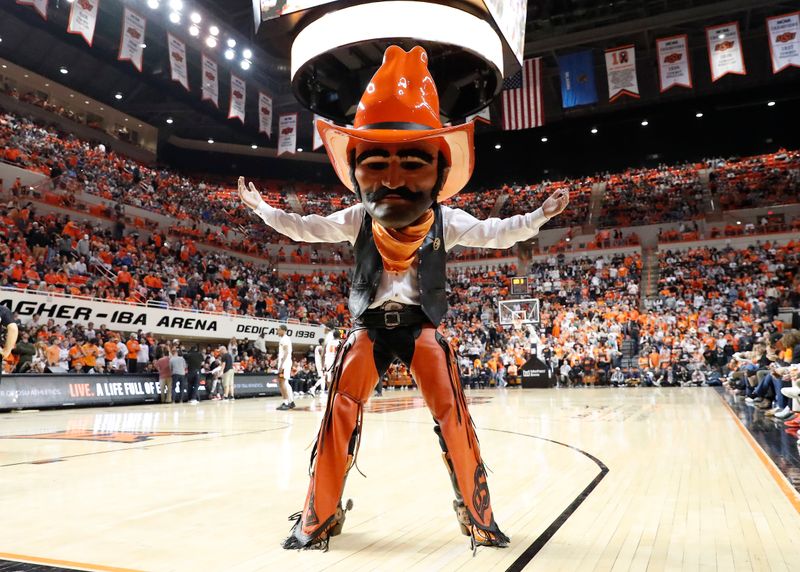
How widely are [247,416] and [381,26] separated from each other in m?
6.93

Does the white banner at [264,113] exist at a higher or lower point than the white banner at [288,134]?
higher

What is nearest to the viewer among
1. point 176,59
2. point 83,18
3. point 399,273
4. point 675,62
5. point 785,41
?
point 399,273

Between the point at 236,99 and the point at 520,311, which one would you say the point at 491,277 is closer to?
the point at 520,311

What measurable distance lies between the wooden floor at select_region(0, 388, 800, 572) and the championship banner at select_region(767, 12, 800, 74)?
49.5 ft

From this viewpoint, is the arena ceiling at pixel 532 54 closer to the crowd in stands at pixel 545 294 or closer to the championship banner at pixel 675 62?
the championship banner at pixel 675 62

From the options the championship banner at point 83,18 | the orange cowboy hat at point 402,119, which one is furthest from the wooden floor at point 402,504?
the championship banner at point 83,18

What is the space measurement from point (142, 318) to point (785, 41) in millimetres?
20285

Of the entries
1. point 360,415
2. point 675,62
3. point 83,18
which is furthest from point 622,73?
point 360,415

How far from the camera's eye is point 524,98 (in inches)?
797

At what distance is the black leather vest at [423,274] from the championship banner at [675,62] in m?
18.2

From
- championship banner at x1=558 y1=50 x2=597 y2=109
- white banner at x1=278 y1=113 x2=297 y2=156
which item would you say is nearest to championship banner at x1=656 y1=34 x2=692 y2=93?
championship banner at x1=558 y1=50 x2=597 y2=109

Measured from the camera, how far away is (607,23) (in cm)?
2238

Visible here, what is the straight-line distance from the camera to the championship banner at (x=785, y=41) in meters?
16.6

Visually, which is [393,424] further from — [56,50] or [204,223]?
[56,50]
